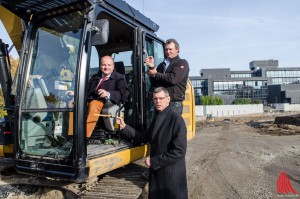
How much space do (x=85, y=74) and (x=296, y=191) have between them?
435cm

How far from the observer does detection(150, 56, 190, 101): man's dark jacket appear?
158 inches

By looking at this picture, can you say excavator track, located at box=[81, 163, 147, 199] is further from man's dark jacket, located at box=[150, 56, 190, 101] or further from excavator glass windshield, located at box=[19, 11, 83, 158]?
man's dark jacket, located at box=[150, 56, 190, 101]

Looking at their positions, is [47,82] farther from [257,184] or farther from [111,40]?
[257,184]

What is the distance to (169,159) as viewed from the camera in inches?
A: 119

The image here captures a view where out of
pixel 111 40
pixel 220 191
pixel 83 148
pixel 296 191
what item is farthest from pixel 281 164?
pixel 83 148

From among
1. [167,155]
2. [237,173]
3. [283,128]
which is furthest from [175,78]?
[283,128]

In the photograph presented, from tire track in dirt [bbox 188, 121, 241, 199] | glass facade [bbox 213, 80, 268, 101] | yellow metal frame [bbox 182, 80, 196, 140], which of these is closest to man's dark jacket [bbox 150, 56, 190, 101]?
yellow metal frame [bbox 182, 80, 196, 140]

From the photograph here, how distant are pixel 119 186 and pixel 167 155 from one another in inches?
36.5

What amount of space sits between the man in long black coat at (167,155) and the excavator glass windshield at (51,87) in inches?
38.4

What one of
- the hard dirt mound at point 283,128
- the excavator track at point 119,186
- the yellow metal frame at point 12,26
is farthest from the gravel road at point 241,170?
the hard dirt mound at point 283,128

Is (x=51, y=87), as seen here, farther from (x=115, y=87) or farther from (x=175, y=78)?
(x=175, y=78)

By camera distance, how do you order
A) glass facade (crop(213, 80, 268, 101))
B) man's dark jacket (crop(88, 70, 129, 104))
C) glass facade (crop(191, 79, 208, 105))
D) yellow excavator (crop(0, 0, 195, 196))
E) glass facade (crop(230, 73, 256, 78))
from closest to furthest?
1. yellow excavator (crop(0, 0, 195, 196))
2. man's dark jacket (crop(88, 70, 129, 104))
3. glass facade (crop(213, 80, 268, 101))
4. glass facade (crop(191, 79, 208, 105))
5. glass facade (crop(230, 73, 256, 78))

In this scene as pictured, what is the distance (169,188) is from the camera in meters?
3.08

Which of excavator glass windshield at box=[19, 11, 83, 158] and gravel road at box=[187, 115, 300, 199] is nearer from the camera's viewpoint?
→ excavator glass windshield at box=[19, 11, 83, 158]
